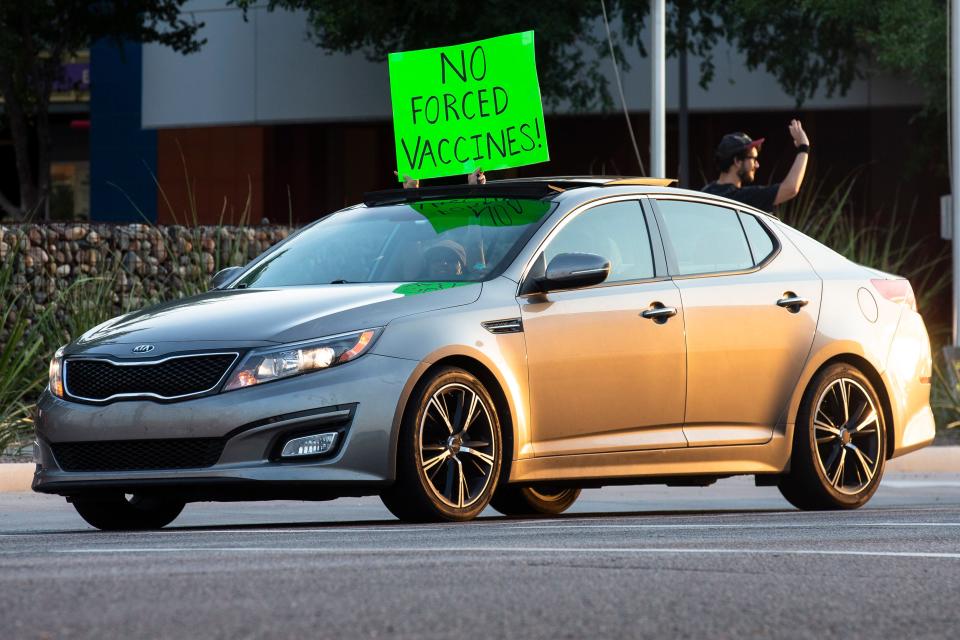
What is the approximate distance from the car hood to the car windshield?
0.85ft

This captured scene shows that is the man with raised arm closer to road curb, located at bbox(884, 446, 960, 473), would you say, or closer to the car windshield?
the car windshield

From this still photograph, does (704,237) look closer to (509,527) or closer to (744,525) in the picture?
(744,525)

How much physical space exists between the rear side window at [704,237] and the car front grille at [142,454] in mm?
2701

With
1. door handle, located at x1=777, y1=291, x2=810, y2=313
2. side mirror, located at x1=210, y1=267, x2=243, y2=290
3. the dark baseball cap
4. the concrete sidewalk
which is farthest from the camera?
the concrete sidewalk

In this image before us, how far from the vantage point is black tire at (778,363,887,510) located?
10.4 meters

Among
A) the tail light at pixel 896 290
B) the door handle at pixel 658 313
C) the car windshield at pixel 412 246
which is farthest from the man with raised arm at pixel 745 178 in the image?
the car windshield at pixel 412 246

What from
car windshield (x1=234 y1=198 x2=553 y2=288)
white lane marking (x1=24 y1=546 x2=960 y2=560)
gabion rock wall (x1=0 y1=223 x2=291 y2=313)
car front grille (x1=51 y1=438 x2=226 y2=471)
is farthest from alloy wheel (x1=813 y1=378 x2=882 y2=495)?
gabion rock wall (x1=0 y1=223 x2=291 y2=313)

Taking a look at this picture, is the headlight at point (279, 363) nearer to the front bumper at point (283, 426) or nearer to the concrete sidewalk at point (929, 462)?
the front bumper at point (283, 426)

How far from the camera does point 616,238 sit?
9.95m

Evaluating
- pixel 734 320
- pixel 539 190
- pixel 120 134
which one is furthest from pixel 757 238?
pixel 120 134

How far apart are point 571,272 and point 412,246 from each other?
80 cm

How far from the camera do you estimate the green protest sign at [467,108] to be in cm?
1331

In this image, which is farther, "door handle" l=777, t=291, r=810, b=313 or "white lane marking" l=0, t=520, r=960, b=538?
"door handle" l=777, t=291, r=810, b=313

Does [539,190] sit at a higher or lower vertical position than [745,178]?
lower
